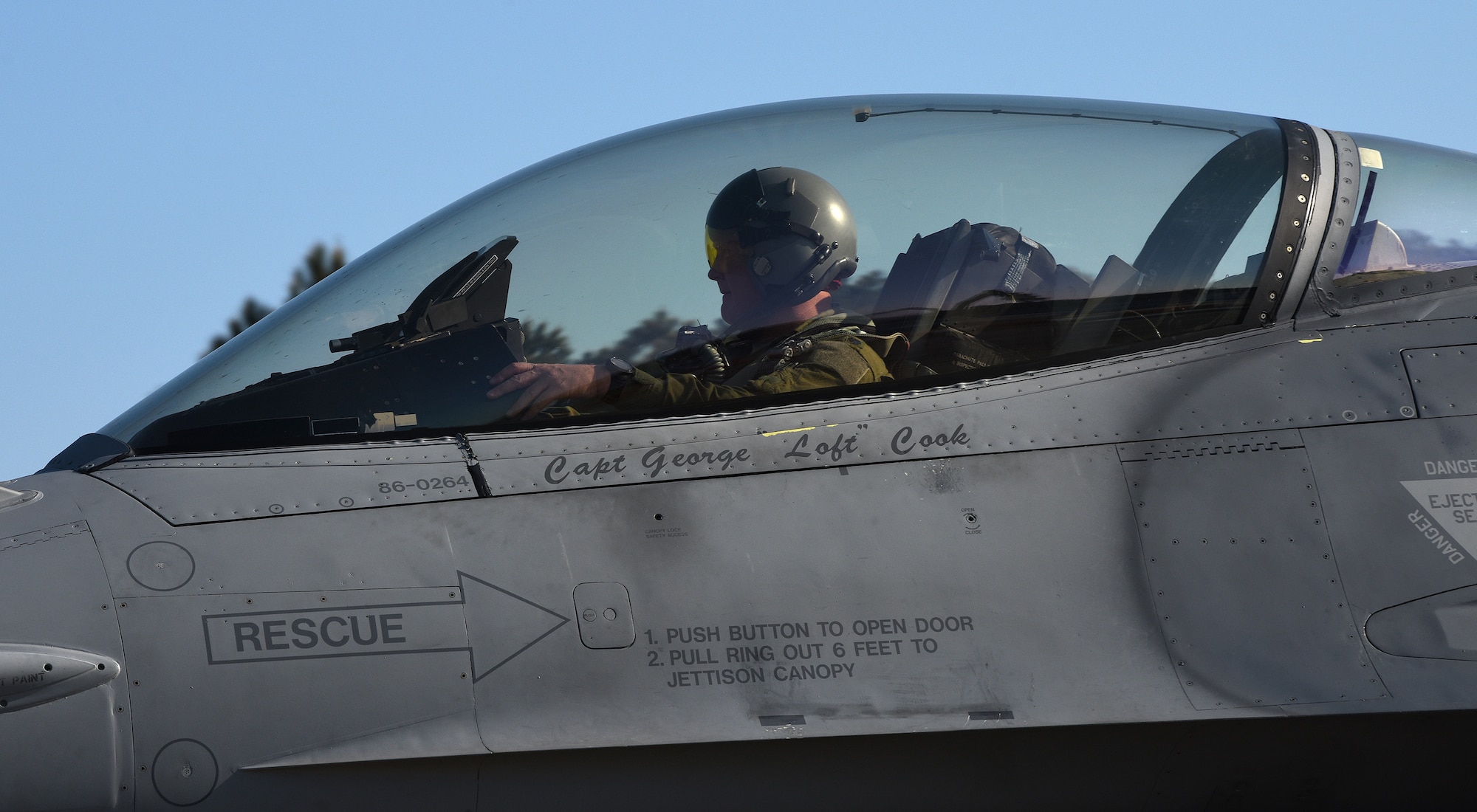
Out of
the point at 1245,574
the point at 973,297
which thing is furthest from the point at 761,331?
the point at 1245,574

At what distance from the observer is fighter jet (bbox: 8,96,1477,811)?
282 centimetres

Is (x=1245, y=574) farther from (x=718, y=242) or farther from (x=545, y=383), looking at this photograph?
(x=545, y=383)

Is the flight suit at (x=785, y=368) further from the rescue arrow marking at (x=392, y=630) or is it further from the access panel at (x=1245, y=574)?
the access panel at (x=1245, y=574)

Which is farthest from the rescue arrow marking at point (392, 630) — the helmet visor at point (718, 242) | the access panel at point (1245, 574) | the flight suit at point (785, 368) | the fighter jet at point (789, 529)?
the access panel at point (1245, 574)

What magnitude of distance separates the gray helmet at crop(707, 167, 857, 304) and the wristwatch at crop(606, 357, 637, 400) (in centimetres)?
53

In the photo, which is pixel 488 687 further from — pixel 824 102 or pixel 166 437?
pixel 824 102

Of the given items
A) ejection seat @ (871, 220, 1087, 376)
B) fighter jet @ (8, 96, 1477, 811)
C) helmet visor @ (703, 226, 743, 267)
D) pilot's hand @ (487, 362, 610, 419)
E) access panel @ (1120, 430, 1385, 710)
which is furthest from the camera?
helmet visor @ (703, 226, 743, 267)

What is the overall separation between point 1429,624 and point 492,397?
2474mm

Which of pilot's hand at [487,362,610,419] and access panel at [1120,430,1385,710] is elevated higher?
pilot's hand at [487,362,610,419]

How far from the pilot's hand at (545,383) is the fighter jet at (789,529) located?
0.6 inches

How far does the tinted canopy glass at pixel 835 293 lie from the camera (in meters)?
3.29

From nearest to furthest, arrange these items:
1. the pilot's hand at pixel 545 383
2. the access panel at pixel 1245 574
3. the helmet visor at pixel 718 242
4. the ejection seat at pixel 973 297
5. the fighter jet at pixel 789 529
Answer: the fighter jet at pixel 789 529, the access panel at pixel 1245 574, the pilot's hand at pixel 545 383, the ejection seat at pixel 973 297, the helmet visor at pixel 718 242

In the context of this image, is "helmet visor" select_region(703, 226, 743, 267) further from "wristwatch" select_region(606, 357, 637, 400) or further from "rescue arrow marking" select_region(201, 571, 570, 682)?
"rescue arrow marking" select_region(201, 571, 570, 682)

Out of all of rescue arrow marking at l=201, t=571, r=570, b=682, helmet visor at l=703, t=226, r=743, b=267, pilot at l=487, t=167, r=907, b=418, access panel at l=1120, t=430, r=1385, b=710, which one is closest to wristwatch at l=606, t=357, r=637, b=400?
pilot at l=487, t=167, r=907, b=418
